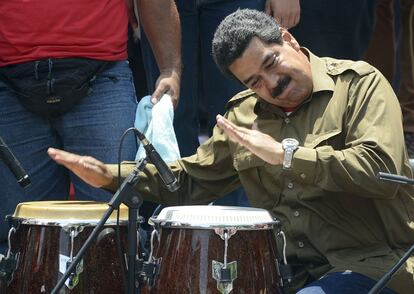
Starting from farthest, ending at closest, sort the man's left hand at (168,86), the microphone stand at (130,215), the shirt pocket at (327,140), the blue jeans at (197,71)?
1. the blue jeans at (197,71)
2. the man's left hand at (168,86)
3. the shirt pocket at (327,140)
4. the microphone stand at (130,215)

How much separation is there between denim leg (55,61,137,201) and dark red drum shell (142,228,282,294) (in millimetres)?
755

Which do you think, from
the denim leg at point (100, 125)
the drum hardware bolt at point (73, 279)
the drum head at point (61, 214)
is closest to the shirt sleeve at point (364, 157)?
the drum head at point (61, 214)

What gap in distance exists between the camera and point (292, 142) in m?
3.39

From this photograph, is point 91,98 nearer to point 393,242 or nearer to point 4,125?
point 4,125

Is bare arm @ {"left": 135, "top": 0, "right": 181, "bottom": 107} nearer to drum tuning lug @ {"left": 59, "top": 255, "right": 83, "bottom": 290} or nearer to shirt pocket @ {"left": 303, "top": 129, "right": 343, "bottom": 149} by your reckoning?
shirt pocket @ {"left": 303, "top": 129, "right": 343, "bottom": 149}

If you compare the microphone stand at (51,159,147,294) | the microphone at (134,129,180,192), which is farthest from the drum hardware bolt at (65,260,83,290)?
the microphone at (134,129,180,192)

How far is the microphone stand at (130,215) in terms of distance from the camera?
312 cm

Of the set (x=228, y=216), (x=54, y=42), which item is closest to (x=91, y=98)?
(x=54, y=42)

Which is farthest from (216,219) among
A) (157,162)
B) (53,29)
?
(53,29)

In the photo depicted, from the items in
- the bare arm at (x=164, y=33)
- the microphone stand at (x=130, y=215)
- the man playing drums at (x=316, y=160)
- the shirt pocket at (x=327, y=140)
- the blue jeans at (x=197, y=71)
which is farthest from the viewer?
the blue jeans at (x=197, y=71)

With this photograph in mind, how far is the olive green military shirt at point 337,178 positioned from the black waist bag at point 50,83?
43cm

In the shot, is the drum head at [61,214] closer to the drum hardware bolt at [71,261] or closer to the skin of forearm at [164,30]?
the drum hardware bolt at [71,261]

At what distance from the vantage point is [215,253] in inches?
131

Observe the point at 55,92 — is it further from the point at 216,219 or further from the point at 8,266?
the point at 216,219
